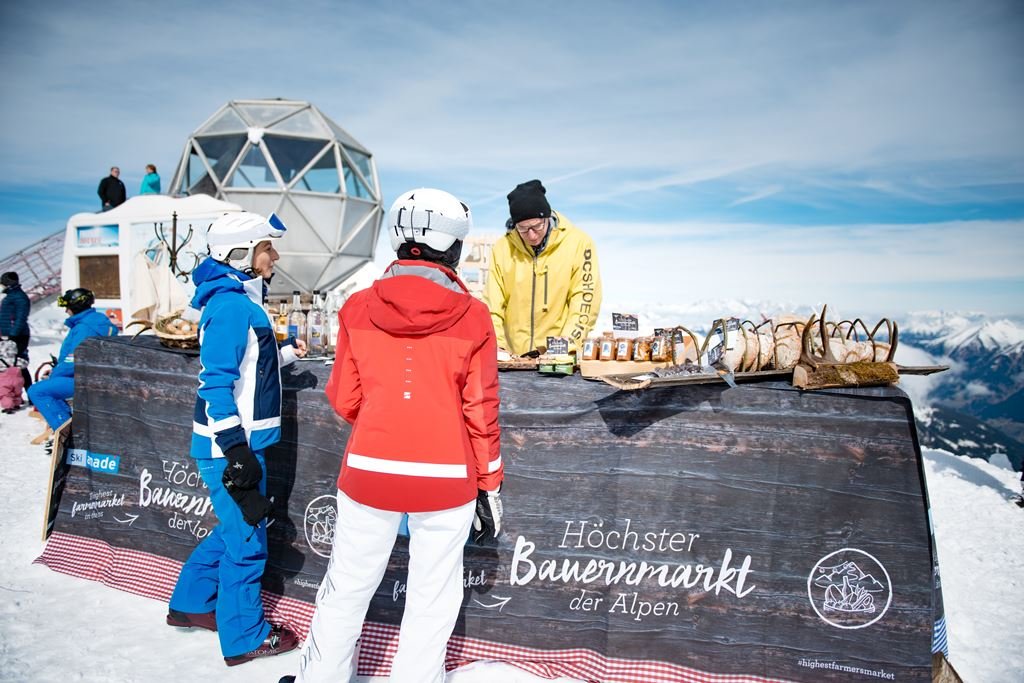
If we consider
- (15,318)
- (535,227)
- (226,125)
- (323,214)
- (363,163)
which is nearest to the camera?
(535,227)

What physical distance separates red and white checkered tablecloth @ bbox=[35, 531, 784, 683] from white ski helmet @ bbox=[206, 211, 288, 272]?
6.40 feet

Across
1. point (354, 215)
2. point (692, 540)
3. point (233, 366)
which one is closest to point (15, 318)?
point (354, 215)

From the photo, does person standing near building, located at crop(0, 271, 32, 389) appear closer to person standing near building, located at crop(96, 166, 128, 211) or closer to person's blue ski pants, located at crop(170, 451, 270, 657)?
person standing near building, located at crop(96, 166, 128, 211)

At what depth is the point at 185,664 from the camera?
266 cm

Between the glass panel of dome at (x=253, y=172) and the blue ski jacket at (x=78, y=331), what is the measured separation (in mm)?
9299

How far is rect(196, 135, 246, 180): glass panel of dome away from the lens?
47.6 ft

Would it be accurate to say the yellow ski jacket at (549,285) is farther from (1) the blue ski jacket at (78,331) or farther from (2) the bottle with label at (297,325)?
(1) the blue ski jacket at (78,331)

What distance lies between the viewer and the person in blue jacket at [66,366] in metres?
5.55

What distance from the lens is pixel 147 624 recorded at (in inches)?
118

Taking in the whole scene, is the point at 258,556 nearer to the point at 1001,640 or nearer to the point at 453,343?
the point at 453,343

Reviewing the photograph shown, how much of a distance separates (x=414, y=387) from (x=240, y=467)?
1.15 meters

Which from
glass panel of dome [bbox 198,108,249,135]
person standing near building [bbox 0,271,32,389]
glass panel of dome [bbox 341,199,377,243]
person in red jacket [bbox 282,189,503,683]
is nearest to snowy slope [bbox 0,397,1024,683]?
person in red jacket [bbox 282,189,503,683]

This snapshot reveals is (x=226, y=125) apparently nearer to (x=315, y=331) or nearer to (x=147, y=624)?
(x=315, y=331)

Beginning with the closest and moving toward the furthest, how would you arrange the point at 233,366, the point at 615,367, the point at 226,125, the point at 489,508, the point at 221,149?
1. the point at 489,508
2. the point at 233,366
3. the point at 615,367
4. the point at 221,149
5. the point at 226,125
